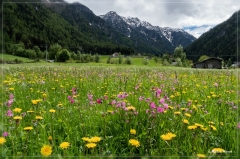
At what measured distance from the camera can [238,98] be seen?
4.28 feet

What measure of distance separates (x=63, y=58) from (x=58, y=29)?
246 inches

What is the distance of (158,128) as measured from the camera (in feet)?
7.16

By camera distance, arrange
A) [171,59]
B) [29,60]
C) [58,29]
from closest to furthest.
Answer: [58,29]
[29,60]
[171,59]

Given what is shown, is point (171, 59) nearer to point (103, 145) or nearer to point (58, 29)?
point (58, 29)

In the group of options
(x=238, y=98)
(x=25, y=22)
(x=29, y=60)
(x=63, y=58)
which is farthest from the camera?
(x=29, y=60)

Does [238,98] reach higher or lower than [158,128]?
higher

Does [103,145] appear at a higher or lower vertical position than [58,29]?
lower

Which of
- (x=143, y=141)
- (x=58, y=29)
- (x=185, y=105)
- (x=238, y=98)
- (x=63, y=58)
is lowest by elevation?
(x=143, y=141)

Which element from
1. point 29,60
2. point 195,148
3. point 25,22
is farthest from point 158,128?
point 29,60

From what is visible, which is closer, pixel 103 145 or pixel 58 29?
pixel 103 145

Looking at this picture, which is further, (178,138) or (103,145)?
(178,138)

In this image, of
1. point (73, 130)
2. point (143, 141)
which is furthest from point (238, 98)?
point (73, 130)

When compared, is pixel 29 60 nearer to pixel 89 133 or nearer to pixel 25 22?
pixel 25 22

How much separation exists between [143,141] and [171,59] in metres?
91.3
